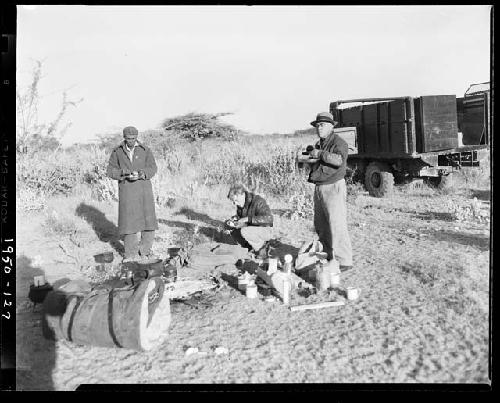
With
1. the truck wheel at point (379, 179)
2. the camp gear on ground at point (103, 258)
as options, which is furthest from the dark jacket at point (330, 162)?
the truck wheel at point (379, 179)

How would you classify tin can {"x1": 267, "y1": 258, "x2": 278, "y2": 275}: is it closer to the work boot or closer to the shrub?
the work boot

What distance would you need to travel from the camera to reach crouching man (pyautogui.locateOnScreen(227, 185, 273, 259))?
17.9 feet

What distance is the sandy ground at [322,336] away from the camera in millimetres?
3137

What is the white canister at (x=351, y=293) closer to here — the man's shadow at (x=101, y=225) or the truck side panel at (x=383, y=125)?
the man's shadow at (x=101, y=225)

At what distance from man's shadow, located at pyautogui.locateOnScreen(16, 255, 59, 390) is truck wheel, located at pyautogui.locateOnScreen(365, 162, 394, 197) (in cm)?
733

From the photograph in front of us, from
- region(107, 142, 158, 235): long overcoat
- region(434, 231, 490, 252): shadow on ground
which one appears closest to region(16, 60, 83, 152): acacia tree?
region(107, 142, 158, 235): long overcoat

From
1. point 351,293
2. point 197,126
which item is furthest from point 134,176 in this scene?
point 197,126

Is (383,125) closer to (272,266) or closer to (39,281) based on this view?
(272,266)

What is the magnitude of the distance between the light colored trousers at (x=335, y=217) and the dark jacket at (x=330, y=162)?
77 mm

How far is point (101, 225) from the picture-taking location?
7348 millimetres

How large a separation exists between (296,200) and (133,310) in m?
5.70

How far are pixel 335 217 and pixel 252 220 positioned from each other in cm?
115
